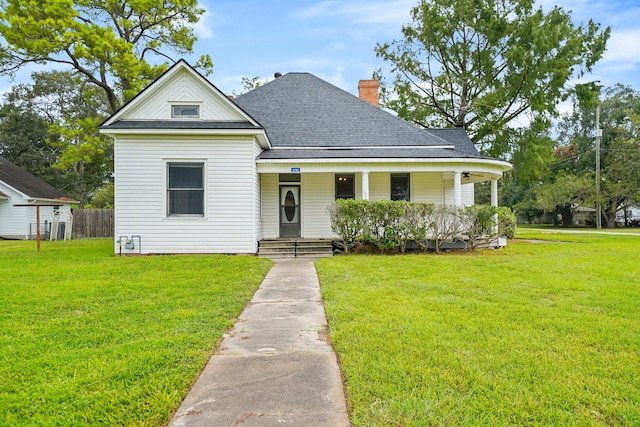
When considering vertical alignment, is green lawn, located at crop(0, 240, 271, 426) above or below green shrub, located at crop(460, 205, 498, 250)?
below

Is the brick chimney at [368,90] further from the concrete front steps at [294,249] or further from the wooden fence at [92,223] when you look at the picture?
the wooden fence at [92,223]

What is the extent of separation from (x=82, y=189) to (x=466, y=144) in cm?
3257

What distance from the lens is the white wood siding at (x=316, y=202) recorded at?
12.8 metres

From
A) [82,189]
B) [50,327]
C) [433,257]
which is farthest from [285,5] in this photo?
[82,189]

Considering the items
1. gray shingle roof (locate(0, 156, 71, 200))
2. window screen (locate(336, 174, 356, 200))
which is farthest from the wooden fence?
window screen (locate(336, 174, 356, 200))

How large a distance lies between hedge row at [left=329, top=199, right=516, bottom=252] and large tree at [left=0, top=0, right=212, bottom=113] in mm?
15257

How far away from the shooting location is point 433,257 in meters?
9.92

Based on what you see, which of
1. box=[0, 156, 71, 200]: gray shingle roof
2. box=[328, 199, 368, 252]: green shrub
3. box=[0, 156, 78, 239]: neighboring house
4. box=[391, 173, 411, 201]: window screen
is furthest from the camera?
box=[0, 156, 71, 200]: gray shingle roof

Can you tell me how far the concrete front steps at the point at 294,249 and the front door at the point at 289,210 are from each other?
1.47m

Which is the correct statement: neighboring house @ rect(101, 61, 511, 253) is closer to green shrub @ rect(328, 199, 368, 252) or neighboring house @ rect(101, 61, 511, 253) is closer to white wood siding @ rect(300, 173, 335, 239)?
white wood siding @ rect(300, 173, 335, 239)

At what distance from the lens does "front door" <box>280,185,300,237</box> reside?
12.8 meters

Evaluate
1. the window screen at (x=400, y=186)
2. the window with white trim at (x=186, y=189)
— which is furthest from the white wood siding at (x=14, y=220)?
the window screen at (x=400, y=186)

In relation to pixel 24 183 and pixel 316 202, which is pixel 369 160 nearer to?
pixel 316 202

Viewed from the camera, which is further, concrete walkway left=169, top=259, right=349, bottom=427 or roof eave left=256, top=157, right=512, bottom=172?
roof eave left=256, top=157, right=512, bottom=172
